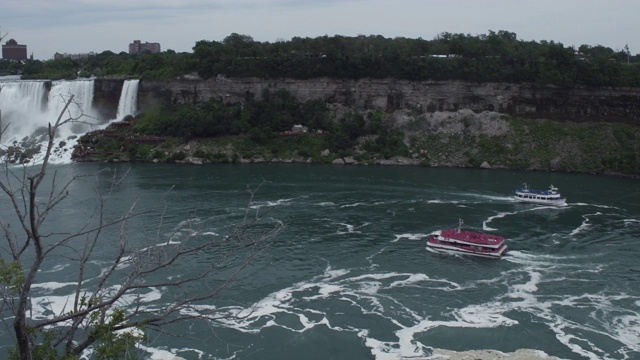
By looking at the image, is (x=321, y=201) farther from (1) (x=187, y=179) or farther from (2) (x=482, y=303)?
(2) (x=482, y=303)

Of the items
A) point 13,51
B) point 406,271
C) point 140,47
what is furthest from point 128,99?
point 140,47

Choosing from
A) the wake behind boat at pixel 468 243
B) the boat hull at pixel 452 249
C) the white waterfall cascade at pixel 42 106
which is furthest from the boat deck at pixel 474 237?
the white waterfall cascade at pixel 42 106

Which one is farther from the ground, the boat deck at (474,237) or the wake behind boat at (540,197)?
the wake behind boat at (540,197)

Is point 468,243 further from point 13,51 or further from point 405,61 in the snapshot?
point 13,51

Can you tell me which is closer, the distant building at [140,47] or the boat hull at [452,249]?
the boat hull at [452,249]

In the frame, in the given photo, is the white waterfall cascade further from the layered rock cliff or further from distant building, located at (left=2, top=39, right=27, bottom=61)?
distant building, located at (left=2, top=39, right=27, bottom=61)

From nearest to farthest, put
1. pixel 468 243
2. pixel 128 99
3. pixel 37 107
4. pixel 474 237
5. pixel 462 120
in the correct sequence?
pixel 468 243, pixel 474 237, pixel 462 120, pixel 37 107, pixel 128 99

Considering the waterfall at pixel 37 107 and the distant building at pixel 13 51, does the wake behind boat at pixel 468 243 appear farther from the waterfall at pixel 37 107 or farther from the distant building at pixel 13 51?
the distant building at pixel 13 51
